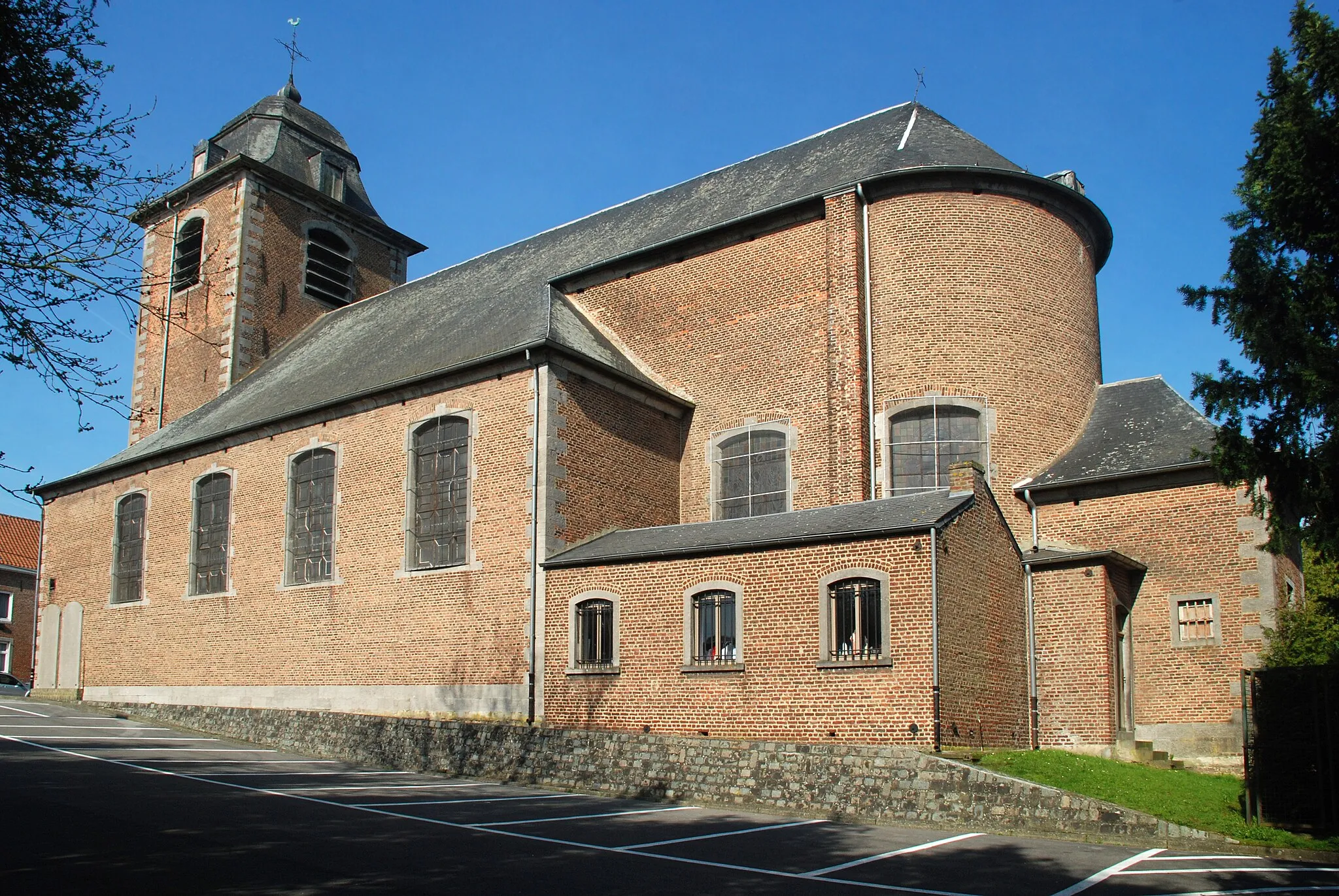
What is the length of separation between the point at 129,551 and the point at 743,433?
15250 millimetres

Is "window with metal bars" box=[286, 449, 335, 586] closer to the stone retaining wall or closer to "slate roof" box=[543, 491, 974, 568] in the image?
the stone retaining wall

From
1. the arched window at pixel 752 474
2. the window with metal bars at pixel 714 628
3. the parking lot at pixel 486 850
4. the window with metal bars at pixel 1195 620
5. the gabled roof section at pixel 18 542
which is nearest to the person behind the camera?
the parking lot at pixel 486 850

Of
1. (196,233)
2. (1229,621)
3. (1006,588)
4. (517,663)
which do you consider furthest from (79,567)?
(1229,621)

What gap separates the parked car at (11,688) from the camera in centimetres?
2953

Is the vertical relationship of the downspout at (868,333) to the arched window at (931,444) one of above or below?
above

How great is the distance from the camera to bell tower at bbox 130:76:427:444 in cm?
2894

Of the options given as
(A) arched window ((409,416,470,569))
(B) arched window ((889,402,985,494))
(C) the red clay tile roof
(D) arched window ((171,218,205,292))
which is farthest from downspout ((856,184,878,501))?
(C) the red clay tile roof

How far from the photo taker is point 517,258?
26.2m

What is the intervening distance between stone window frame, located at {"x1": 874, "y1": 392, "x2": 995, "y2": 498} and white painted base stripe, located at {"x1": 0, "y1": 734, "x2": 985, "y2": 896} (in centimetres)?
924

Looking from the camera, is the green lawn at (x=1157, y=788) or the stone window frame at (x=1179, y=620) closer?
the green lawn at (x=1157, y=788)

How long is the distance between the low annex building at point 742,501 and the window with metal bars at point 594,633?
0.05 meters

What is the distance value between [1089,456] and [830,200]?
6.01 m

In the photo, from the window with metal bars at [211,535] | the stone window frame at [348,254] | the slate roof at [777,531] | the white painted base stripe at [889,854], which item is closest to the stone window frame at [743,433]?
the slate roof at [777,531]

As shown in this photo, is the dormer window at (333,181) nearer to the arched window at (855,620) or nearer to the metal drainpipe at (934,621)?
the arched window at (855,620)
